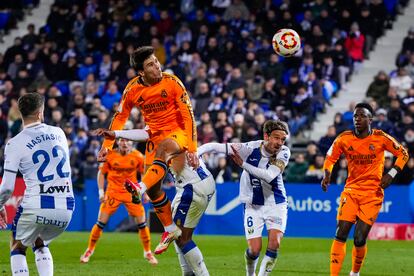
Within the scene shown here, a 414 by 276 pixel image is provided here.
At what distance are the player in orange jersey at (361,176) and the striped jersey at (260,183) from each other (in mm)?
907

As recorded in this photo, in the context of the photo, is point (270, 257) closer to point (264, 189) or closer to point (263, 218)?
point (263, 218)

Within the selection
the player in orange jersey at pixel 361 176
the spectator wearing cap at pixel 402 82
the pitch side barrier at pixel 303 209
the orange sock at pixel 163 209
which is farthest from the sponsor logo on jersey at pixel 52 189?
the spectator wearing cap at pixel 402 82

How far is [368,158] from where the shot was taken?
14250 millimetres

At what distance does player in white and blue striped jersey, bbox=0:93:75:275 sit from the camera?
416 inches

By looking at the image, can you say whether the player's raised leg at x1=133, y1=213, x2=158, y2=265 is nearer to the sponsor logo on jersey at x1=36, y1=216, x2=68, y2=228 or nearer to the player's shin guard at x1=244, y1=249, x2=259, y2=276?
the player's shin guard at x1=244, y1=249, x2=259, y2=276

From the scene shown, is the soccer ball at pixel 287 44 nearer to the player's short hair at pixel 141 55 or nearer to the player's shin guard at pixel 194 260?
the player's short hair at pixel 141 55

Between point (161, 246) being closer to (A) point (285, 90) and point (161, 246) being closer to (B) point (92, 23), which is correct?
(A) point (285, 90)

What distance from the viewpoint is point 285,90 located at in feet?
90.6

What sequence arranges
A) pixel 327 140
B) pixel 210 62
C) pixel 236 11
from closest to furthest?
pixel 327 140 → pixel 210 62 → pixel 236 11

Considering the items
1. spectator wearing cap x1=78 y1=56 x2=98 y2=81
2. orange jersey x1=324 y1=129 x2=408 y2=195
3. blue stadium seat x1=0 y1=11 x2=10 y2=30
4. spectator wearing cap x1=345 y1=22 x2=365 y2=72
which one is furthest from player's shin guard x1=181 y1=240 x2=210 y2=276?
blue stadium seat x1=0 y1=11 x2=10 y2=30

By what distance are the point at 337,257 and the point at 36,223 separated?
4719 millimetres

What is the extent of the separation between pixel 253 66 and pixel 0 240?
34.5ft

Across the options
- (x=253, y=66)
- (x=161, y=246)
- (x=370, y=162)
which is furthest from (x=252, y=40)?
(x=161, y=246)

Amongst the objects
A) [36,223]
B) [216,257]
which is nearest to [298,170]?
[216,257]
